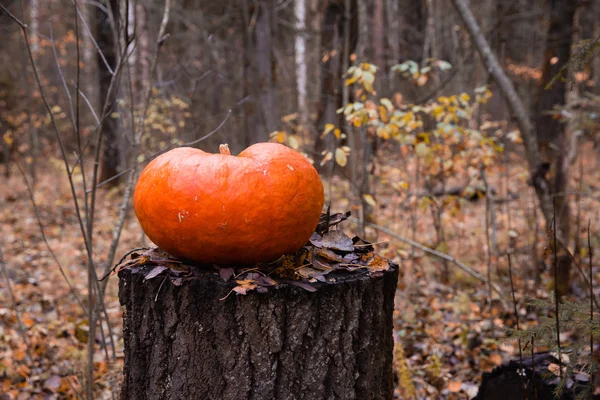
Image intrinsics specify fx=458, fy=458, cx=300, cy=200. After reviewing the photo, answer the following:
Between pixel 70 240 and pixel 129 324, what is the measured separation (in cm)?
607

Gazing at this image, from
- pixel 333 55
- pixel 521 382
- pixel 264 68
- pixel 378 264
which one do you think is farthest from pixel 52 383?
pixel 264 68

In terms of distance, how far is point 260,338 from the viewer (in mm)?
1681

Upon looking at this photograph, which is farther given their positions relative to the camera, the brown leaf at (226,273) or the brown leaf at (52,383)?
the brown leaf at (52,383)

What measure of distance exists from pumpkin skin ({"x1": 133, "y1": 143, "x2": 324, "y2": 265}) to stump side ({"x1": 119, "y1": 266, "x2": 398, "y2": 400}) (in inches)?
6.3

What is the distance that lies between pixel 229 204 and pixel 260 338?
505mm

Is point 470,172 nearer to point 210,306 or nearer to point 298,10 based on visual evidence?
point 210,306

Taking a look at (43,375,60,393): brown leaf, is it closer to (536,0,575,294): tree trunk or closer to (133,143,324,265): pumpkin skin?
(133,143,324,265): pumpkin skin

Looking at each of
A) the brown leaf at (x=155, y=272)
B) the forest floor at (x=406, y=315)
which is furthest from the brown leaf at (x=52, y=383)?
the brown leaf at (x=155, y=272)

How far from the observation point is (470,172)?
508 centimetres

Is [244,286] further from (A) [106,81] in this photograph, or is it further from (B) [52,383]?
(A) [106,81]

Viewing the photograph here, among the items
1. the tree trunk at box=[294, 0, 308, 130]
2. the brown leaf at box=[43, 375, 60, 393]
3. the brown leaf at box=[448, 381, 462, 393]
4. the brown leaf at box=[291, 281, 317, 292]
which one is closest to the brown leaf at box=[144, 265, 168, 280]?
the brown leaf at box=[291, 281, 317, 292]

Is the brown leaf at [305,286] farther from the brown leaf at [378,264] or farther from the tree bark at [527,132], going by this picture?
the tree bark at [527,132]

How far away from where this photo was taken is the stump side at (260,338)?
1.68 meters

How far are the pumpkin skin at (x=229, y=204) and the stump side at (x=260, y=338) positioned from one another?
6.3 inches
